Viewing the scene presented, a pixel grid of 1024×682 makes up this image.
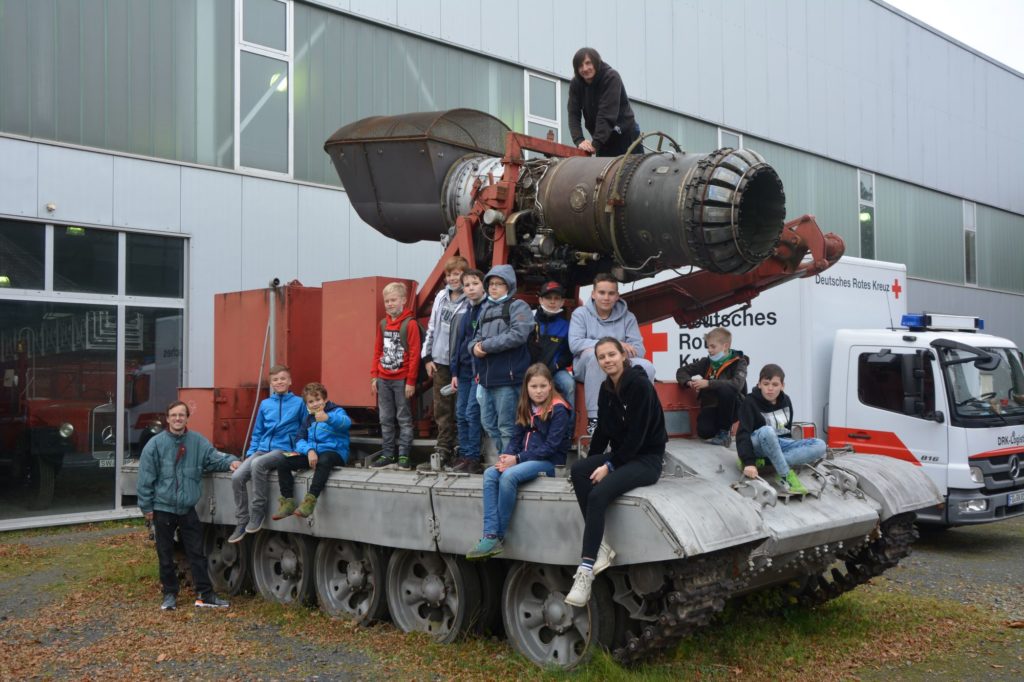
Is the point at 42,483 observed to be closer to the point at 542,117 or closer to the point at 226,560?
the point at 226,560

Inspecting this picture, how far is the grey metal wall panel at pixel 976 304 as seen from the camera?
2388cm

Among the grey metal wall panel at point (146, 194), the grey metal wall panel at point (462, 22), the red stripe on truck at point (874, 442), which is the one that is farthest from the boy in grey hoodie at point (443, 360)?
the grey metal wall panel at point (462, 22)

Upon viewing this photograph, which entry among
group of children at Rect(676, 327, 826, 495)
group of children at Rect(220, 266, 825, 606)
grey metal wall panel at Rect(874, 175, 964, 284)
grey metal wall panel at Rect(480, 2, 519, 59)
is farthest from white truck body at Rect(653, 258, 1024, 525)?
grey metal wall panel at Rect(874, 175, 964, 284)

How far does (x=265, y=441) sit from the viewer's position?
28.8 feet

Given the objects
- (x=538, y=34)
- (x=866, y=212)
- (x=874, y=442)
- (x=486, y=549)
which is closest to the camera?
(x=486, y=549)

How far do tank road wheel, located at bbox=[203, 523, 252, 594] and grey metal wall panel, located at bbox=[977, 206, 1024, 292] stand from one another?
73.4 feet

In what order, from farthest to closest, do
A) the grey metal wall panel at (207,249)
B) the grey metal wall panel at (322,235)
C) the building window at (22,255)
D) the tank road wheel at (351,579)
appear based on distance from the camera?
the grey metal wall panel at (322,235) < the grey metal wall panel at (207,249) < the building window at (22,255) < the tank road wheel at (351,579)

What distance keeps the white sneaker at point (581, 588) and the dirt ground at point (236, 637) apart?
1.85 feet

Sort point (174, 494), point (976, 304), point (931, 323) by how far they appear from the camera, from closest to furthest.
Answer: point (174, 494)
point (931, 323)
point (976, 304)

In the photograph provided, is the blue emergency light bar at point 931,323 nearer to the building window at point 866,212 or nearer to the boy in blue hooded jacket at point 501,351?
the boy in blue hooded jacket at point 501,351

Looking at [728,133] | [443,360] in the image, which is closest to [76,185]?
[443,360]

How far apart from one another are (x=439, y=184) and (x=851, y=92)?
1673 centimetres

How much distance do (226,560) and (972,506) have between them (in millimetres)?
7765

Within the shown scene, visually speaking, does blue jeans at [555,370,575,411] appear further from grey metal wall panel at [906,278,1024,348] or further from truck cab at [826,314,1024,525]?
grey metal wall panel at [906,278,1024,348]
